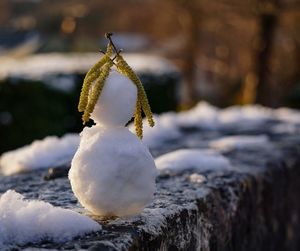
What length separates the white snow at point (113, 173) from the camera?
1.87 meters

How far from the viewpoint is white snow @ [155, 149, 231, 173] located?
3020 mm

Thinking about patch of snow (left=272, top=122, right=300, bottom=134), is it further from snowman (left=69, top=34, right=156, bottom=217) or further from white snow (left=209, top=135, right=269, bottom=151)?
snowman (left=69, top=34, right=156, bottom=217)

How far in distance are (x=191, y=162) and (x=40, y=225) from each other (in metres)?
1.37

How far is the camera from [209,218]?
8.16 feet

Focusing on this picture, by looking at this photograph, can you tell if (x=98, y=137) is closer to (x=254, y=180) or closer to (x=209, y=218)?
(x=209, y=218)

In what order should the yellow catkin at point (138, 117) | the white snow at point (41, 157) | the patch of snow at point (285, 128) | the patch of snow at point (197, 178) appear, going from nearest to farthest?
the yellow catkin at point (138, 117) → the patch of snow at point (197, 178) → the white snow at point (41, 157) → the patch of snow at point (285, 128)

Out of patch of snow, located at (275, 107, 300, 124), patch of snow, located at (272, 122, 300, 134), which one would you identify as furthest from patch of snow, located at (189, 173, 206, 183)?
patch of snow, located at (275, 107, 300, 124)

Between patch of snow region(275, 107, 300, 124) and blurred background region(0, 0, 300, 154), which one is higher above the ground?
blurred background region(0, 0, 300, 154)

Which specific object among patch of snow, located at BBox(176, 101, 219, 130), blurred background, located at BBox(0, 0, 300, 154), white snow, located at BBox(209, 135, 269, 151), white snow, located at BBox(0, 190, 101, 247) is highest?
blurred background, located at BBox(0, 0, 300, 154)

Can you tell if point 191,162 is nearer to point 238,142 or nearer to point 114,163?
point 238,142

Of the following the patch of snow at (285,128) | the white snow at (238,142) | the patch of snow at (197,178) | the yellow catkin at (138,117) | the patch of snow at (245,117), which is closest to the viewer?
the yellow catkin at (138,117)

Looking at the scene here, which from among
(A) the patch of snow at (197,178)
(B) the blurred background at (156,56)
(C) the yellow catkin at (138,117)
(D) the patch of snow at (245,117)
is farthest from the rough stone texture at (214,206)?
(B) the blurred background at (156,56)

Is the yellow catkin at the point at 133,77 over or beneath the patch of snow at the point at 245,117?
beneath

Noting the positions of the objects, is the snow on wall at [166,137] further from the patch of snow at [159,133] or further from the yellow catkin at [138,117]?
the yellow catkin at [138,117]
